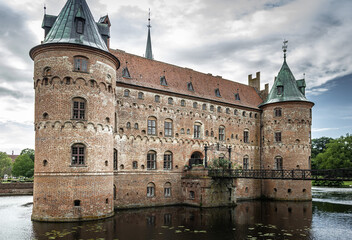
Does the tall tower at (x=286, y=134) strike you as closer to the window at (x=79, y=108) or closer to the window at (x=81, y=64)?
the window at (x=81, y=64)

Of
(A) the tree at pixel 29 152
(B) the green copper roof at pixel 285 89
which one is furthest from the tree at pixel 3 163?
(B) the green copper roof at pixel 285 89

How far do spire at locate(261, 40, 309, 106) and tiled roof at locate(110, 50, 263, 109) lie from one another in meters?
2.71

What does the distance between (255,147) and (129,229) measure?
80.6 ft

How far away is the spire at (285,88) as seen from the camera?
125ft

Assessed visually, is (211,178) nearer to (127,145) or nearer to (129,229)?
(127,145)

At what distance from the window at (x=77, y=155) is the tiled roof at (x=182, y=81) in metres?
8.77

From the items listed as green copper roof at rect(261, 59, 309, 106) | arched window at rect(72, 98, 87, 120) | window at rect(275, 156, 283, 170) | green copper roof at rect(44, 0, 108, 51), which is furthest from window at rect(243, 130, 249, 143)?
arched window at rect(72, 98, 87, 120)

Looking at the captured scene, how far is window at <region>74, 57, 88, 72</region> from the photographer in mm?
22502

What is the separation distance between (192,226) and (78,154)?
30.2 ft

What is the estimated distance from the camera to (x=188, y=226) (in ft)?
66.1

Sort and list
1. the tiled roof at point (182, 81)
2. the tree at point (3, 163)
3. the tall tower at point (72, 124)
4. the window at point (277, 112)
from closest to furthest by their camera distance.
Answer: the tall tower at point (72, 124) < the tiled roof at point (182, 81) < the window at point (277, 112) < the tree at point (3, 163)

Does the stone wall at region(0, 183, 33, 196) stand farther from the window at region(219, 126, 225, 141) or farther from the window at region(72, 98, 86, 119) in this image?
the window at region(219, 126, 225, 141)

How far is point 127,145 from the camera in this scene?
28.5m

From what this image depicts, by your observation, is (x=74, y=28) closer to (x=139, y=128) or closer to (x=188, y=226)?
(x=139, y=128)
